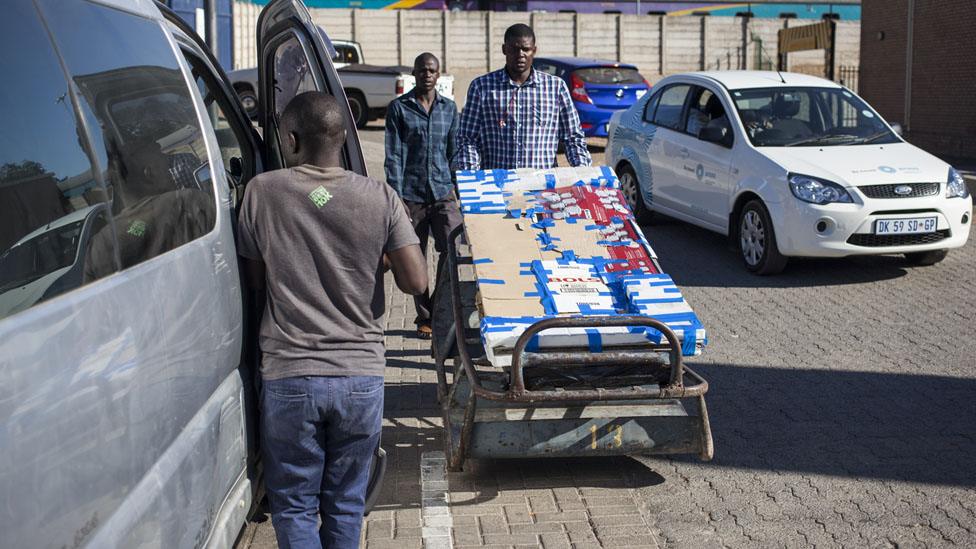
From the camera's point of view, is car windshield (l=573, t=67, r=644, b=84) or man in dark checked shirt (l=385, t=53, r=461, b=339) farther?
car windshield (l=573, t=67, r=644, b=84)

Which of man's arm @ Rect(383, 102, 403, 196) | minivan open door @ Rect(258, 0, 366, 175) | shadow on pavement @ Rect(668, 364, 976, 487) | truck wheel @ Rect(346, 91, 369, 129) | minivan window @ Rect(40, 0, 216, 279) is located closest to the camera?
minivan window @ Rect(40, 0, 216, 279)

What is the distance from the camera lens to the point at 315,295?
3.41 meters

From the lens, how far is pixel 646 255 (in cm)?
545

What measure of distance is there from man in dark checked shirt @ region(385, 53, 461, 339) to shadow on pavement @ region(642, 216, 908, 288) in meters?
2.91

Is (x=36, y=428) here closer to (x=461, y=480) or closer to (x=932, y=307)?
(x=461, y=480)

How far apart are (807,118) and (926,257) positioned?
5.48ft

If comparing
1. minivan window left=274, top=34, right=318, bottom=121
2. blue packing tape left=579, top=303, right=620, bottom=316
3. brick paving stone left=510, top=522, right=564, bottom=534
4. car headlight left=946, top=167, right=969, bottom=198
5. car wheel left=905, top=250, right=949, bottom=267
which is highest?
minivan window left=274, top=34, right=318, bottom=121

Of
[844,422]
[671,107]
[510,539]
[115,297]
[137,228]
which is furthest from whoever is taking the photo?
[671,107]

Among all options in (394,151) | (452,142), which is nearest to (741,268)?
(452,142)

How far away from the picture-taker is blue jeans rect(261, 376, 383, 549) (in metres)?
3.39

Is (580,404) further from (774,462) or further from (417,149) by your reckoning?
(417,149)

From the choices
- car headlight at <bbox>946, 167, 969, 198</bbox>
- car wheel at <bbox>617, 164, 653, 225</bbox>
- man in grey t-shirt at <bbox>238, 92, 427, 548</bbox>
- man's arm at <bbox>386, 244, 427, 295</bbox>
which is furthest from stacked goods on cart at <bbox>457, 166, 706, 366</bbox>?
car wheel at <bbox>617, 164, 653, 225</bbox>

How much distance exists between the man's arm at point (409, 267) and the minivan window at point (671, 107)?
805cm

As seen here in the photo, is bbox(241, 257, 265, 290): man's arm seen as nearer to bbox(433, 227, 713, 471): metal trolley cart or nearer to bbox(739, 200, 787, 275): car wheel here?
bbox(433, 227, 713, 471): metal trolley cart
